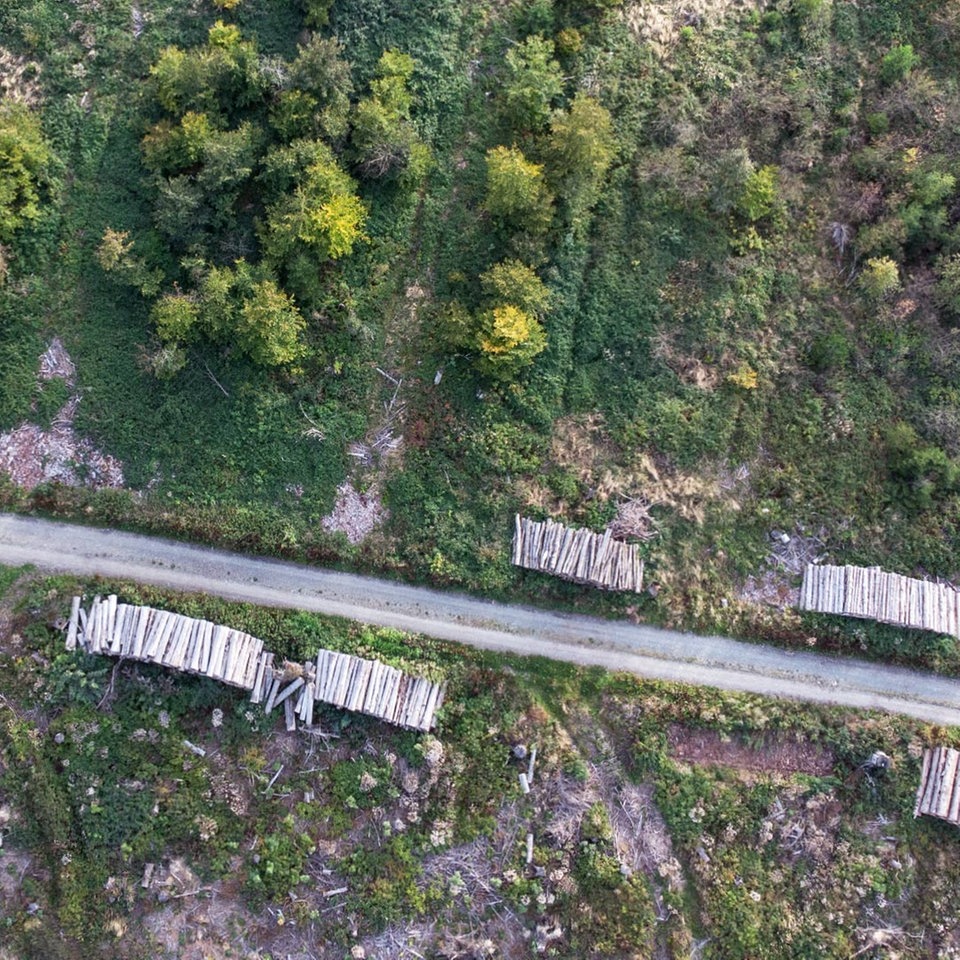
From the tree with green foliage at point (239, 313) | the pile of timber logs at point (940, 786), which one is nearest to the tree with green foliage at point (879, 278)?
the pile of timber logs at point (940, 786)

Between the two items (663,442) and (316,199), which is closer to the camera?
(316,199)

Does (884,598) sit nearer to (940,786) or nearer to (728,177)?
(940,786)

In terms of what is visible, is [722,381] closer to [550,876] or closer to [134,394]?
[550,876]

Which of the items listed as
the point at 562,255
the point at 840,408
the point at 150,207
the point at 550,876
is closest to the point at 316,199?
the point at 150,207

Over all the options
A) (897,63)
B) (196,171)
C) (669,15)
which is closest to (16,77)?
(196,171)

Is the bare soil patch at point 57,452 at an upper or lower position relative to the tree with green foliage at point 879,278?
lower

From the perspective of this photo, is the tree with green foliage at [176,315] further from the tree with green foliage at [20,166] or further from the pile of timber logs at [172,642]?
the pile of timber logs at [172,642]
